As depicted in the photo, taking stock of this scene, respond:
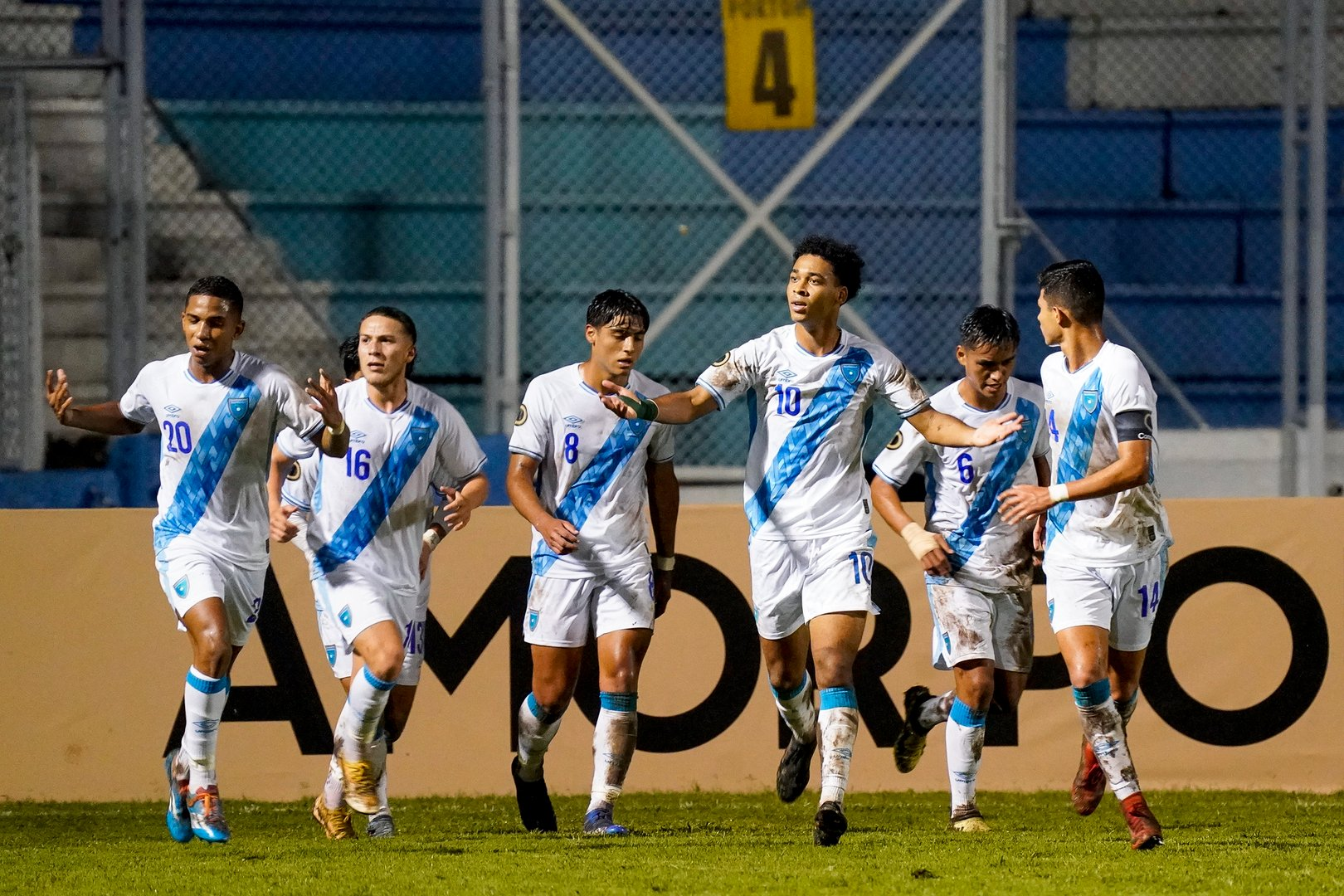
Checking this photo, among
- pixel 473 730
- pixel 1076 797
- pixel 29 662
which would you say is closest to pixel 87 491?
pixel 29 662

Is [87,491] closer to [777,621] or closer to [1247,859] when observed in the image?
[777,621]

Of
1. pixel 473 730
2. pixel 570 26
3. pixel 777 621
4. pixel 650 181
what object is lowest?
pixel 473 730

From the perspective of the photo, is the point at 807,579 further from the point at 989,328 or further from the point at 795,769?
the point at 989,328

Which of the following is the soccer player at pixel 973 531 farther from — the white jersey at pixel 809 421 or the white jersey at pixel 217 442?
the white jersey at pixel 217 442

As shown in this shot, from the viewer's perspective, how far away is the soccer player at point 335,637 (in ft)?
22.5

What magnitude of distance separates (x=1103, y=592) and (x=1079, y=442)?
0.53 meters

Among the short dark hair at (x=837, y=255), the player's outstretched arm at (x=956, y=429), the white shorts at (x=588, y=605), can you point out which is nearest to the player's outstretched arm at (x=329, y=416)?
the white shorts at (x=588, y=605)

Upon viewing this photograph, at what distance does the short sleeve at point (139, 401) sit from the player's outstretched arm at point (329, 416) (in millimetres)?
686

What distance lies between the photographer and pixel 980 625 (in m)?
7.00

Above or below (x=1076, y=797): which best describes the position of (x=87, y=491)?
above

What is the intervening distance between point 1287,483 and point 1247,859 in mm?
5747

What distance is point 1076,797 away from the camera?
23.2 ft

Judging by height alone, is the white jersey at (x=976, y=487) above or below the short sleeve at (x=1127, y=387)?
below

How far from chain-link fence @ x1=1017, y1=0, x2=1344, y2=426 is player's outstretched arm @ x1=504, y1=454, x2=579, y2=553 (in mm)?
7223
